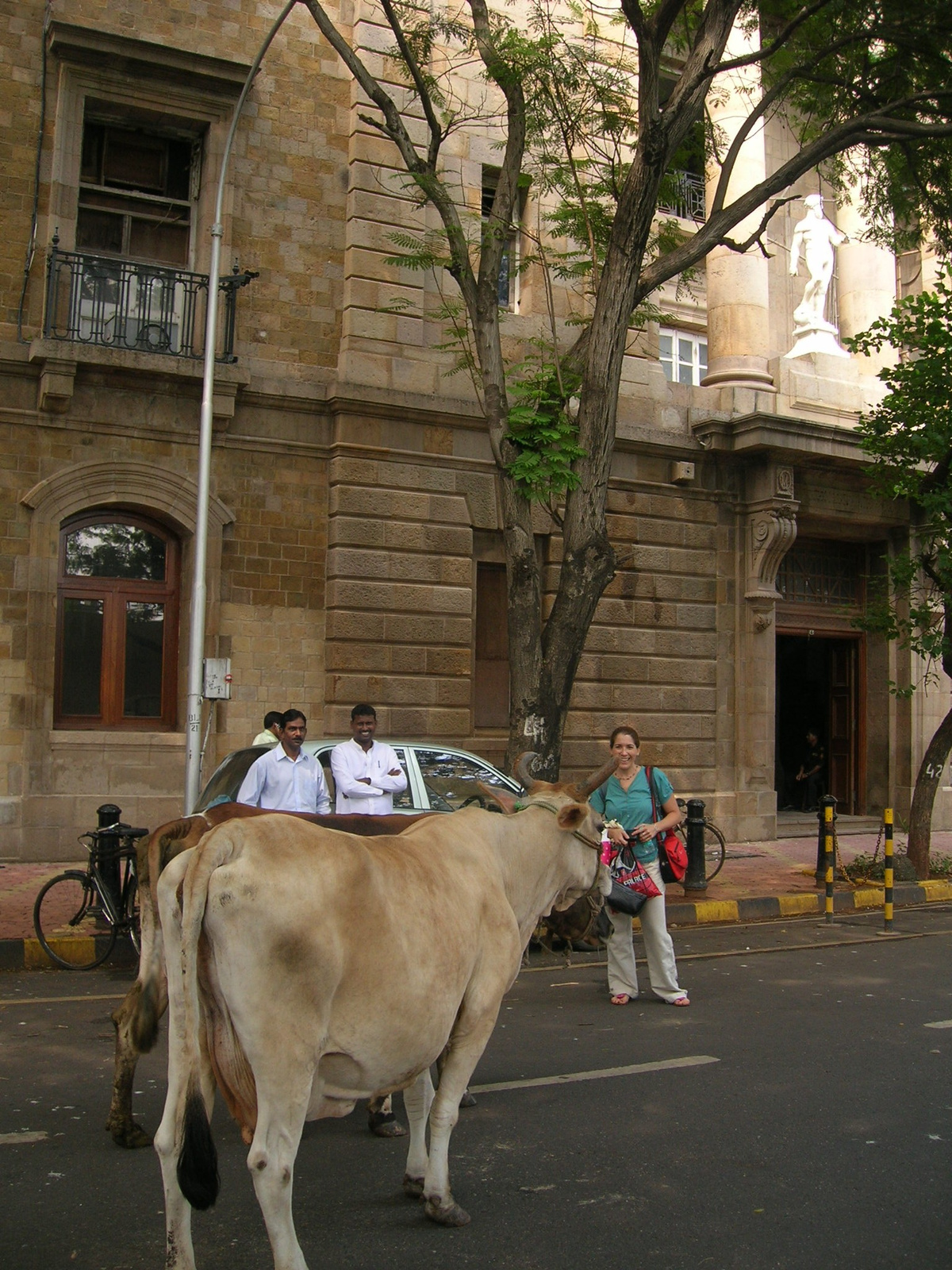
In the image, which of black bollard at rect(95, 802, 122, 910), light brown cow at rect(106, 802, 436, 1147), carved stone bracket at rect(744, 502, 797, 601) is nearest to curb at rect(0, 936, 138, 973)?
black bollard at rect(95, 802, 122, 910)

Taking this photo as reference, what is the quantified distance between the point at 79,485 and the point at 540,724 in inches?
252

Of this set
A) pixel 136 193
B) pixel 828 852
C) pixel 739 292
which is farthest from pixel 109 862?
pixel 739 292

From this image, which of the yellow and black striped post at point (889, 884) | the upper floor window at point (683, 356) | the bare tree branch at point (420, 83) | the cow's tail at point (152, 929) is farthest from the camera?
the upper floor window at point (683, 356)

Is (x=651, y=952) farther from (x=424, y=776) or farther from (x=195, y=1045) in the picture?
(x=195, y=1045)

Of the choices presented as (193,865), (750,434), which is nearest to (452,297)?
(750,434)

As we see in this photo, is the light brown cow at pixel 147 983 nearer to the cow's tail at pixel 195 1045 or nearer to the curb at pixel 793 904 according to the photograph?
the cow's tail at pixel 195 1045

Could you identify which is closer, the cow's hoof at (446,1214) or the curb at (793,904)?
the cow's hoof at (446,1214)

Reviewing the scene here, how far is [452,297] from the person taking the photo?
15836mm

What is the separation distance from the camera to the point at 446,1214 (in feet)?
13.6

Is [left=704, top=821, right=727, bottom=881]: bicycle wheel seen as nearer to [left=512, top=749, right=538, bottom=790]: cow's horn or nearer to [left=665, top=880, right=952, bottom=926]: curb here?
[left=665, top=880, right=952, bottom=926]: curb

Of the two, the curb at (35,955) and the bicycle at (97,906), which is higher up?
the bicycle at (97,906)

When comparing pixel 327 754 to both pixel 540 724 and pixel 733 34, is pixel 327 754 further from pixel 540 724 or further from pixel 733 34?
pixel 733 34

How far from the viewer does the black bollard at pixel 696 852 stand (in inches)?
499

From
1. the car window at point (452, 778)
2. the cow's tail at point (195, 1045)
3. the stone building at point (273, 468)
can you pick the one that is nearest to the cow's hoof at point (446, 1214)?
the cow's tail at point (195, 1045)
